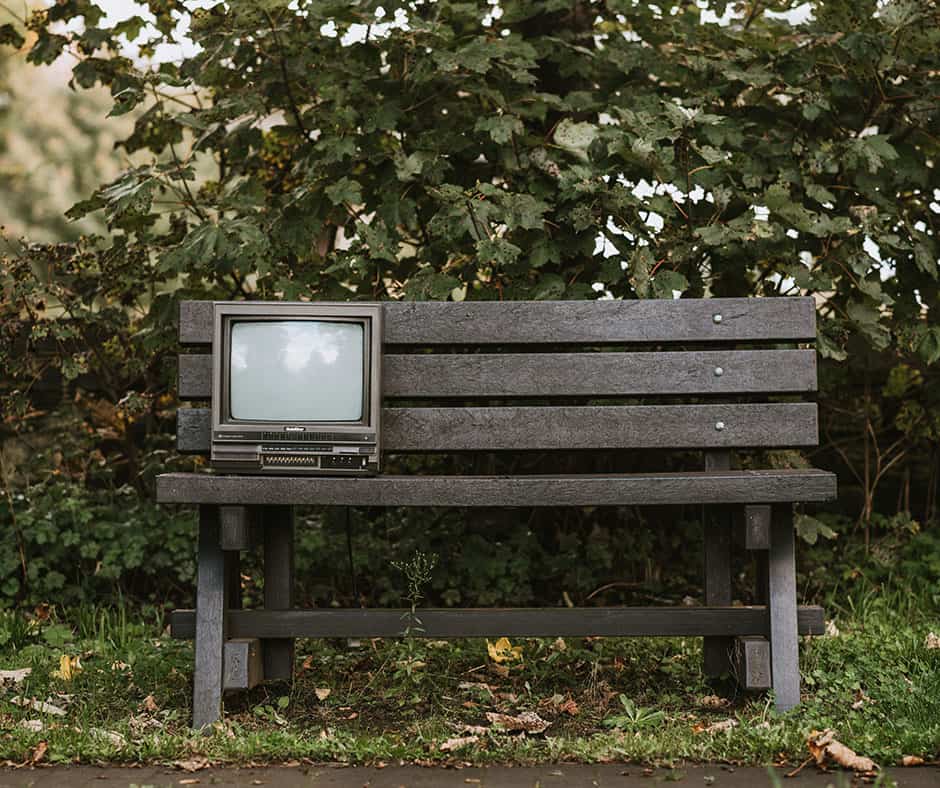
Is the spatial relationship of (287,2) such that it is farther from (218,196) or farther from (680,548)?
(680,548)

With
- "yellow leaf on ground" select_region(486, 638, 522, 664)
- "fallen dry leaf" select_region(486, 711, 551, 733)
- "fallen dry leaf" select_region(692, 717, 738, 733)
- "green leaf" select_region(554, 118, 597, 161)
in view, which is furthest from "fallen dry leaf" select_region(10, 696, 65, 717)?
"green leaf" select_region(554, 118, 597, 161)

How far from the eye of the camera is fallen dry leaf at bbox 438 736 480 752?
2.92 meters

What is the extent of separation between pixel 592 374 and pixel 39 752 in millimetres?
1867

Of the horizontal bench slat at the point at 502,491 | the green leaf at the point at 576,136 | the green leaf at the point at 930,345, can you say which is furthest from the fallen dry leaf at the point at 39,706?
the green leaf at the point at 930,345

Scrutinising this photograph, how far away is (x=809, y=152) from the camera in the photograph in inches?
180

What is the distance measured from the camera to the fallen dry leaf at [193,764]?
282 centimetres

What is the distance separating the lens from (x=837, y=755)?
2777 mm

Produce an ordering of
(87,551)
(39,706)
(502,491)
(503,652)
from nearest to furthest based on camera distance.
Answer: (502,491) < (39,706) < (503,652) < (87,551)

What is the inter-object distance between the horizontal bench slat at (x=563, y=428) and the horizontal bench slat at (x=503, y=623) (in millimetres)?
503

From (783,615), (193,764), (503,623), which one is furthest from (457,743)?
(783,615)

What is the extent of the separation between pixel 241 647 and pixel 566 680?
3.65 feet

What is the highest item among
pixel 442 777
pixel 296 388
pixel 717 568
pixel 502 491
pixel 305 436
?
pixel 296 388

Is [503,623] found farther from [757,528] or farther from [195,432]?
[195,432]

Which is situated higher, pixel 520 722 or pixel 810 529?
pixel 810 529
